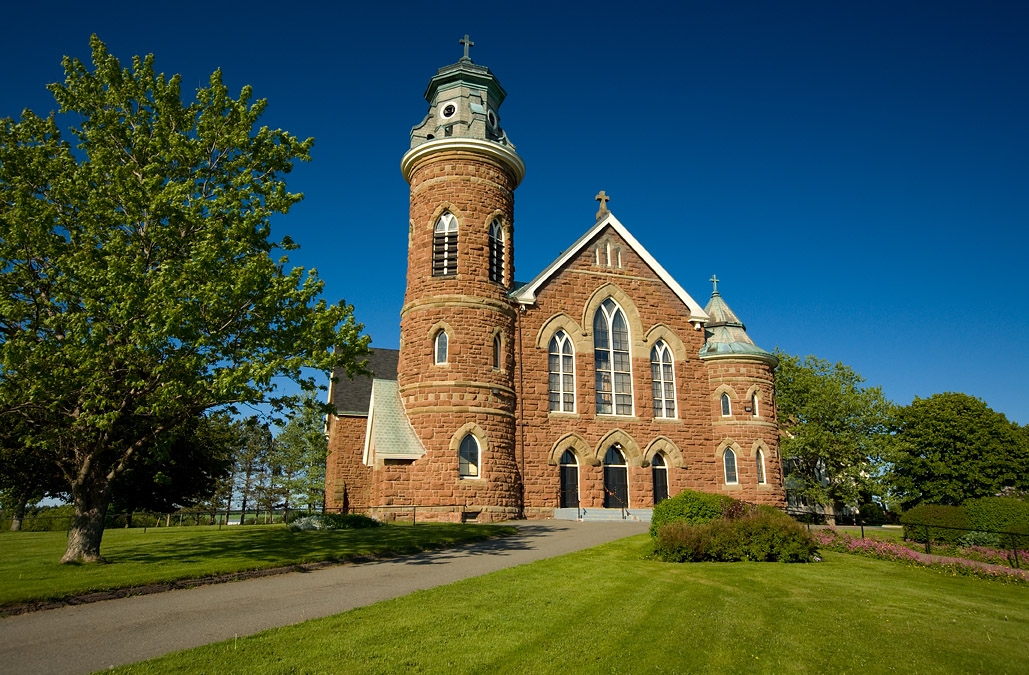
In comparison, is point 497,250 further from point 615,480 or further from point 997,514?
point 997,514

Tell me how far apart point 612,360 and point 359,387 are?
13451 mm

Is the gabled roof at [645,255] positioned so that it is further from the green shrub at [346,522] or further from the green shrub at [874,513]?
the green shrub at [874,513]

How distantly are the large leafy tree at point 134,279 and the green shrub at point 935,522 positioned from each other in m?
17.4

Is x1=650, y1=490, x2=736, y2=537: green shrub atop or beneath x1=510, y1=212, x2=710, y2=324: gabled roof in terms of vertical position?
beneath

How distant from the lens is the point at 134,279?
12648 millimetres

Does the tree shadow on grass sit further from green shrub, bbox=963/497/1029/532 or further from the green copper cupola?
the green copper cupola

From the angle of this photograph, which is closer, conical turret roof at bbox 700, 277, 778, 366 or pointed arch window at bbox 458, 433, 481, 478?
pointed arch window at bbox 458, 433, 481, 478

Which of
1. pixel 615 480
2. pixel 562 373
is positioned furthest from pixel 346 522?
pixel 615 480

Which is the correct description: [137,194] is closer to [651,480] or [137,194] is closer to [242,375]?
[242,375]

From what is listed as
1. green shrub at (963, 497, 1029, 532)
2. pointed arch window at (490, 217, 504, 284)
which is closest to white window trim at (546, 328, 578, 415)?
pointed arch window at (490, 217, 504, 284)

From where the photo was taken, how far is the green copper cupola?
95.7 feet

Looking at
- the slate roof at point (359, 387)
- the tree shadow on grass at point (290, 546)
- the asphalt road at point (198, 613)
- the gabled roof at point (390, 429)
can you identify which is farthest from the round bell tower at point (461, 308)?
the asphalt road at point (198, 613)

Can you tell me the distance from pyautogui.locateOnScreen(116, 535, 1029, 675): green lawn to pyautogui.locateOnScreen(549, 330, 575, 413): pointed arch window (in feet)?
52.6

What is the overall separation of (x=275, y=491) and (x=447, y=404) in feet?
126
